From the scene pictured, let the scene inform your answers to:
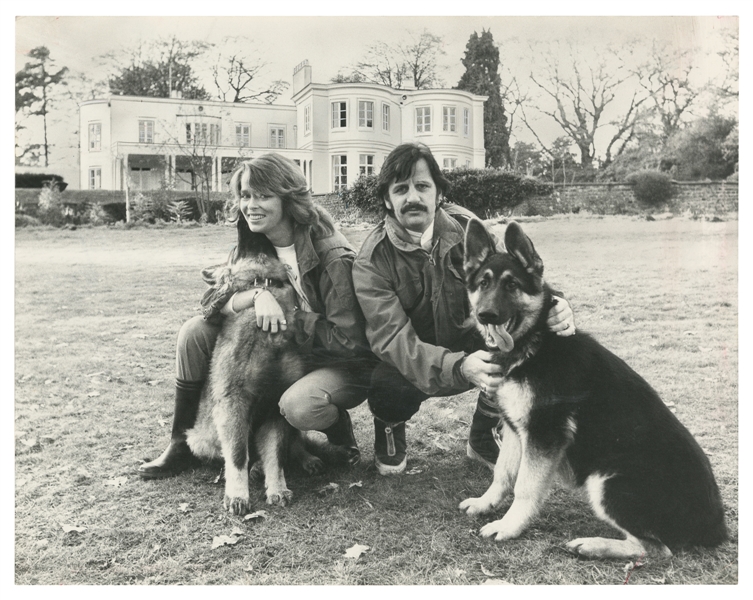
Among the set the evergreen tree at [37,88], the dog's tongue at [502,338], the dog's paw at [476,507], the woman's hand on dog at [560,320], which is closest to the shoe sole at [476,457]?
the dog's paw at [476,507]

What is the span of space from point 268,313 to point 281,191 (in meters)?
0.71

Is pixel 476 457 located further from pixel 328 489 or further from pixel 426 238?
pixel 426 238

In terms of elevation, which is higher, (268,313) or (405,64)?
(405,64)

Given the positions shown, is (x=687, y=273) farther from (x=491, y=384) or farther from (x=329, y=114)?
(x=329, y=114)

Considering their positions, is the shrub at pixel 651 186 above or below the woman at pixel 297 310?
above

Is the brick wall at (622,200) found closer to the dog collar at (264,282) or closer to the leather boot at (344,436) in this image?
the dog collar at (264,282)

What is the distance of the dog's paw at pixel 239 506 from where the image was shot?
3.28 metres

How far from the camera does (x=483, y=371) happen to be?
308 cm

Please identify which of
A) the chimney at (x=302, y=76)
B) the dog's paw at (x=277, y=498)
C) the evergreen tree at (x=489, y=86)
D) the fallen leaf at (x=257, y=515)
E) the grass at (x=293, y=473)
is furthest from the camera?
the chimney at (x=302, y=76)

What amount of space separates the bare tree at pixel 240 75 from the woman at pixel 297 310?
918 millimetres

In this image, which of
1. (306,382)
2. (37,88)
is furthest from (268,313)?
(37,88)

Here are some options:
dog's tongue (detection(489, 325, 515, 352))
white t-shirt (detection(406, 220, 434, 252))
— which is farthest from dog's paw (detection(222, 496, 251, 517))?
white t-shirt (detection(406, 220, 434, 252))
